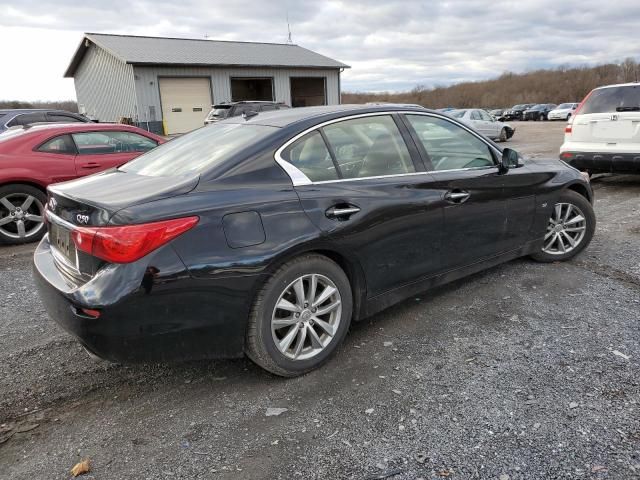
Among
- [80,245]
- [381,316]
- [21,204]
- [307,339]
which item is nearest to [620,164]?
[381,316]

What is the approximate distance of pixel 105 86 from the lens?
2719cm

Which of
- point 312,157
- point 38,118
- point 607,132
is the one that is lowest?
point 607,132

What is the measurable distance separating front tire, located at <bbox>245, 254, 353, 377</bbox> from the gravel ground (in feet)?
0.54

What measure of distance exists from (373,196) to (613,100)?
689 centimetres

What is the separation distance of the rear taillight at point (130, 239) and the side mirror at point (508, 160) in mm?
2737

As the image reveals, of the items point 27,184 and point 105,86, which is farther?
point 105,86

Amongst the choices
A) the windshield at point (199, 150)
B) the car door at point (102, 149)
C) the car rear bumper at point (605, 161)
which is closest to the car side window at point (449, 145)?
the windshield at point (199, 150)

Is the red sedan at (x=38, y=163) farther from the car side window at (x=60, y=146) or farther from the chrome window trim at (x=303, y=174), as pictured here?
the chrome window trim at (x=303, y=174)

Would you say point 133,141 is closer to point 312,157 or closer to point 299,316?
point 312,157

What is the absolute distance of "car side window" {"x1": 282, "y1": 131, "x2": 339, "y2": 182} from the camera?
3.07 metres

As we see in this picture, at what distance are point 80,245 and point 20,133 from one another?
5.25 metres

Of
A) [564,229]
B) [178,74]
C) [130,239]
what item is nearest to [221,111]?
[178,74]

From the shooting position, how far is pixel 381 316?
12.9ft

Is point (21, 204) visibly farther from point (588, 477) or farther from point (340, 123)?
point (588, 477)
